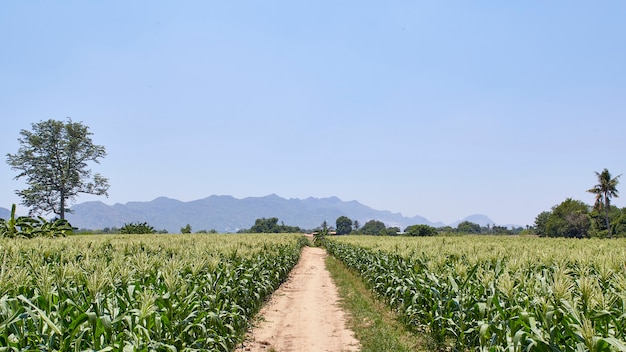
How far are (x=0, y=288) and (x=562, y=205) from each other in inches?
4665

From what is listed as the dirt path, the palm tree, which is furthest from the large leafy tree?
the palm tree

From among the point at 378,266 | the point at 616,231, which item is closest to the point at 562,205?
the point at 616,231

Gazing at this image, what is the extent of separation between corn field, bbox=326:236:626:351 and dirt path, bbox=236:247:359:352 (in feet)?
6.47

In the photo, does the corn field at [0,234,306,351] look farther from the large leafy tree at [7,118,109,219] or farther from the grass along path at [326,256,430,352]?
the large leafy tree at [7,118,109,219]

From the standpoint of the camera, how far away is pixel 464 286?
771 cm

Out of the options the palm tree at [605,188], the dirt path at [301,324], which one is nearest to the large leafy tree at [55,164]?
the dirt path at [301,324]

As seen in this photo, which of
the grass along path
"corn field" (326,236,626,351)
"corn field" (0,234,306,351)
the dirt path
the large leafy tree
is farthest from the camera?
the large leafy tree

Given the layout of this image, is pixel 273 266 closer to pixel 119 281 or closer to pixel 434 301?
pixel 434 301

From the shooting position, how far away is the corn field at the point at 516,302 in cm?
420

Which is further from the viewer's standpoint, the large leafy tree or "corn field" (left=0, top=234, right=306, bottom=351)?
the large leafy tree

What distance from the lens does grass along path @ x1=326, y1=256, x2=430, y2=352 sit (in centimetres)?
870

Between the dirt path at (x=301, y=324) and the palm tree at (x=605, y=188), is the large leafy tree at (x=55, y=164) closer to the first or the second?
the dirt path at (x=301, y=324)

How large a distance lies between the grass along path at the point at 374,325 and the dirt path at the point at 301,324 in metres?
0.32

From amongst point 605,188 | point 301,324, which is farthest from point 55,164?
point 605,188
